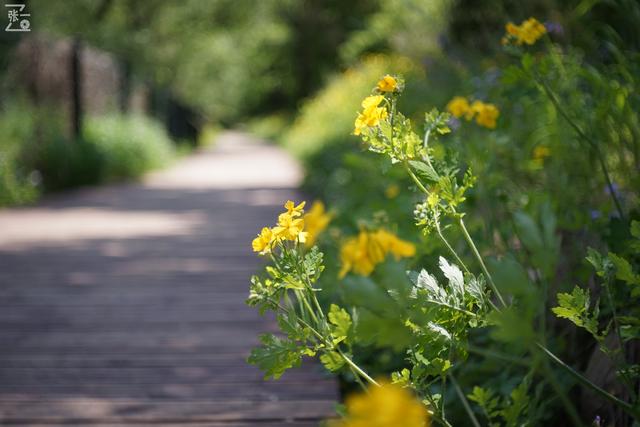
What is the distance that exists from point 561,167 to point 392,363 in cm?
99

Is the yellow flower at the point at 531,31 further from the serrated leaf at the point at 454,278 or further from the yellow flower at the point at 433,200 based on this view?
the serrated leaf at the point at 454,278

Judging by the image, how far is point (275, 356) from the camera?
1237mm

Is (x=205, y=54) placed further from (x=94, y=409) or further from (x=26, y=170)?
(x=94, y=409)

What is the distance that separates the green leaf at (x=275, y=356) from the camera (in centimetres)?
122

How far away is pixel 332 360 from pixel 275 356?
10 cm

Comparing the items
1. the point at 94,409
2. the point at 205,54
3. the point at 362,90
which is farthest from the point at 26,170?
the point at 205,54

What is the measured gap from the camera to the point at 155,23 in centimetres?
1698

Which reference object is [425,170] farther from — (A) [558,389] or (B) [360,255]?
(A) [558,389]

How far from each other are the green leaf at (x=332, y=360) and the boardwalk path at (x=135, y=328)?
104 cm

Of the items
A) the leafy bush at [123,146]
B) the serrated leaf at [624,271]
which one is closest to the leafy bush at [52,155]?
the leafy bush at [123,146]

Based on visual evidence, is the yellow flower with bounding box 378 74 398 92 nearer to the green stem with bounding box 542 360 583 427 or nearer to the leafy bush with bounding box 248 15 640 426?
the leafy bush with bounding box 248 15 640 426

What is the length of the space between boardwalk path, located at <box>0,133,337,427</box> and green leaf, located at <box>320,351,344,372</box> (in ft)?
3.40

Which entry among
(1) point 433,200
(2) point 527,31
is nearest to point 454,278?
(1) point 433,200

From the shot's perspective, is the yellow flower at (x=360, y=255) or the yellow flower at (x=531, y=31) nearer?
the yellow flower at (x=360, y=255)
